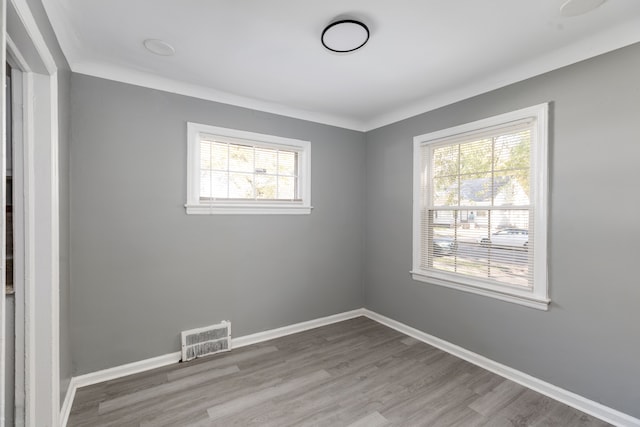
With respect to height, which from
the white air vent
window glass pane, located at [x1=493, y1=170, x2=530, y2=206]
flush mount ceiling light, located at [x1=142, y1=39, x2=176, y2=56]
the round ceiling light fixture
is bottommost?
the white air vent

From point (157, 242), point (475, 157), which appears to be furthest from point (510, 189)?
point (157, 242)

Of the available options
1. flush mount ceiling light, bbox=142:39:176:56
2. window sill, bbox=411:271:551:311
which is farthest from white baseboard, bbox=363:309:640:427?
flush mount ceiling light, bbox=142:39:176:56

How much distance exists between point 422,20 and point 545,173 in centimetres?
146

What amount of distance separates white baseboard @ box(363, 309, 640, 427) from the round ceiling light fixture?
9.09ft

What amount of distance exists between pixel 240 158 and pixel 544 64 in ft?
8.82

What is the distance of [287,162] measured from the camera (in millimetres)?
3465

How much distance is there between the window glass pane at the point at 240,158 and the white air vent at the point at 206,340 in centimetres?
153

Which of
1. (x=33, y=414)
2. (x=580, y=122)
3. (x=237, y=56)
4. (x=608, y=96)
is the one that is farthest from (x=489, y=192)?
(x=33, y=414)

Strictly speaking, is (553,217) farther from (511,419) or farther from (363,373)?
(363,373)

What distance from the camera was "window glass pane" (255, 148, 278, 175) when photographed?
128 inches

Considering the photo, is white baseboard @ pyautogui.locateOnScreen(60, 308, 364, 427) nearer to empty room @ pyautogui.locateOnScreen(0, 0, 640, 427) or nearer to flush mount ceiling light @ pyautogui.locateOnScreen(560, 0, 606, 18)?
empty room @ pyautogui.locateOnScreen(0, 0, 640, 427)

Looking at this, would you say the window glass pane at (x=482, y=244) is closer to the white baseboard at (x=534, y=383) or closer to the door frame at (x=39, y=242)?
the white baseboard at (x=534, y=383)

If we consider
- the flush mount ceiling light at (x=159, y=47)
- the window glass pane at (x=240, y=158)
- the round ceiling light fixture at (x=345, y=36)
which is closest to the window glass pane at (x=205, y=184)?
the window glass pane at (x=240, y=158)

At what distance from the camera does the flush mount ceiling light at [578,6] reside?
1699mm
